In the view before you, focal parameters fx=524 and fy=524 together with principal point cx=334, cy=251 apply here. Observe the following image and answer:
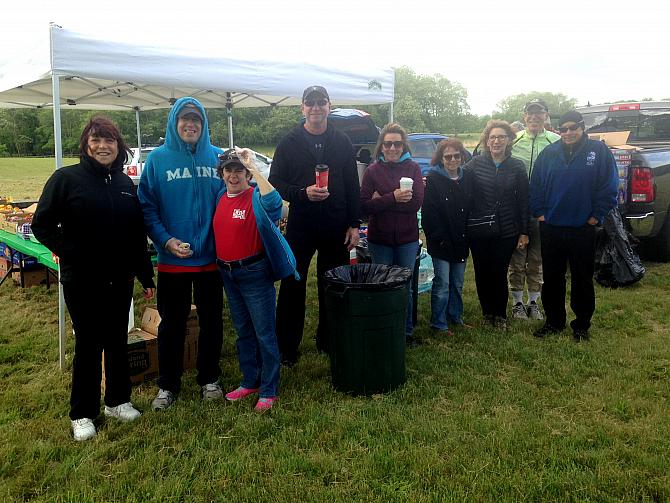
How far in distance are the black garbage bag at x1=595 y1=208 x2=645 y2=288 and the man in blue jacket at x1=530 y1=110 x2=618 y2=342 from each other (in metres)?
1.75

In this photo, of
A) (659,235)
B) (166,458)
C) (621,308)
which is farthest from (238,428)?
(659,235)

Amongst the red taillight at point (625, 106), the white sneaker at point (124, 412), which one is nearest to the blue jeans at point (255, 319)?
the white sneaker at point (124, 412)

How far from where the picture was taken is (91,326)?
286 centimetres

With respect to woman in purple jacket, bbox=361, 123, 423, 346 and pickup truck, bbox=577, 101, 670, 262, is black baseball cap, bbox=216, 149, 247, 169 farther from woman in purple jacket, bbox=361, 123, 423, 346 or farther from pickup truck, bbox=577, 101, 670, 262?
pickup truck, bbox=577, 101, 670, 262

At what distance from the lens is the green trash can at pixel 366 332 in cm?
322

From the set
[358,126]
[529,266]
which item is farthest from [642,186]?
[358,126]

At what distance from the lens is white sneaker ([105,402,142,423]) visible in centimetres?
306

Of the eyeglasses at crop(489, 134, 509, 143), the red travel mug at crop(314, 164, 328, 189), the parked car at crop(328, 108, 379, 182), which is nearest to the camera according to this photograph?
the red travel mug at crop(314, 164, 328, 189)

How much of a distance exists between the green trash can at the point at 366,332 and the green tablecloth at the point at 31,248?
235 cm

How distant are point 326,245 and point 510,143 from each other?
73.6 inches

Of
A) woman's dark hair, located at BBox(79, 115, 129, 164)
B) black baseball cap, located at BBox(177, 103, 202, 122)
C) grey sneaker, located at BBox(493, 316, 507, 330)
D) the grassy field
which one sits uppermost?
black baseball cap, located at BBox(177, 103, 202, 122)

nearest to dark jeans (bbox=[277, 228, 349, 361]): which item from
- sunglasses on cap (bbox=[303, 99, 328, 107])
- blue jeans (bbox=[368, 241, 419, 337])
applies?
blue jeans (bbox=[368, 241, 419, 337])

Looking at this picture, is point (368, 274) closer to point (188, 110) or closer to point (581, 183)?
point (188, 110)

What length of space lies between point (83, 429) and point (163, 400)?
1.55 ft
